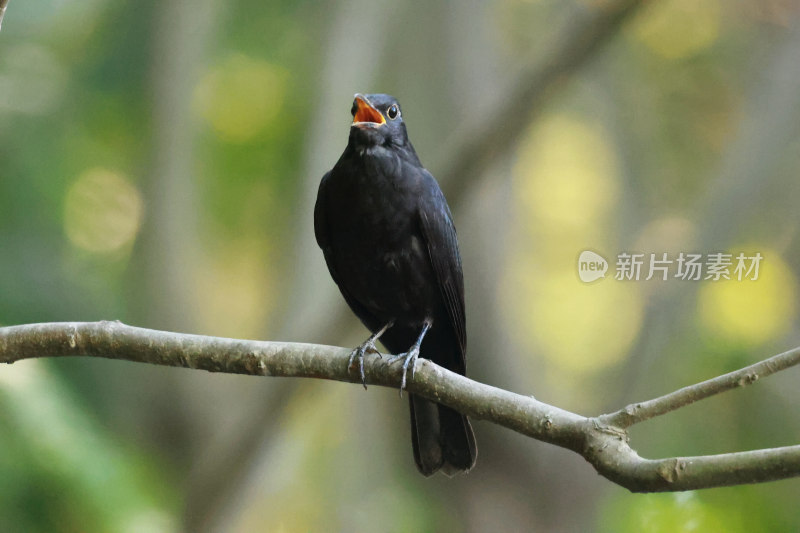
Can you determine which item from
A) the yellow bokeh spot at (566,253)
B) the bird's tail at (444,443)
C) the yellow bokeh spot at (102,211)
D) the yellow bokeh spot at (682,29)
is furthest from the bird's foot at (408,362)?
the yellow bokeh spot at (682,29)

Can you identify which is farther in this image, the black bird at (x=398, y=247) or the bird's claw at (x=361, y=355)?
the black bird at (x=398, y=247)

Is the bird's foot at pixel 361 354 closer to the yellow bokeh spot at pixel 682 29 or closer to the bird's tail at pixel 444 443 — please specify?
the bird's tail at pixel 444 443

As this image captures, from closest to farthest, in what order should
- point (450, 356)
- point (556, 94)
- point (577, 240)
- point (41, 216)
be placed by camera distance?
1. point (450, 356)
2. point (556, 94)
3. point (41, 216)
4. point (577, 240)

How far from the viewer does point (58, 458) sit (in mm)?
4543

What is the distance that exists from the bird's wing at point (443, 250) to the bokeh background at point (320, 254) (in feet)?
2.42

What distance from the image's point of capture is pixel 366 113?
13.0 feet

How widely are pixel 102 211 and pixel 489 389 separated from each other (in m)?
5.22

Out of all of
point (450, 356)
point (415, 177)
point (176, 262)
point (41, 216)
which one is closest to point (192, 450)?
point (176, 262)

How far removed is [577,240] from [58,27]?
417cm

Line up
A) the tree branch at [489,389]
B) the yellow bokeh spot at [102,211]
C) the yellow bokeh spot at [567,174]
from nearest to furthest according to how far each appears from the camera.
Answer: the tree branch at [489,389] < the yellow bokeh spot at [102,211] < the yellow bokeh spot at [567,174]

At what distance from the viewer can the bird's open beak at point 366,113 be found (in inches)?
154

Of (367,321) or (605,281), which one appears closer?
(367,321)

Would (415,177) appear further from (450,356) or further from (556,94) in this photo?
(556,94)

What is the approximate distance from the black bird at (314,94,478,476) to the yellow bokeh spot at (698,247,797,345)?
8.96 feet
